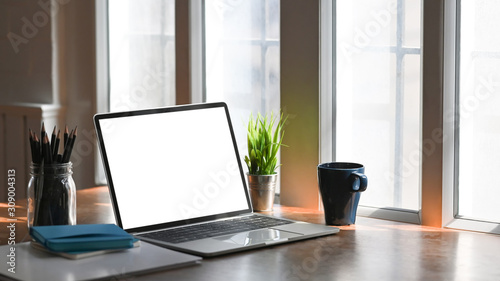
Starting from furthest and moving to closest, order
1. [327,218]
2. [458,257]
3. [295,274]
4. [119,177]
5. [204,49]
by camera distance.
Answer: [204,49]
[327,218]
[119,177]
[458,257]
[295,274]

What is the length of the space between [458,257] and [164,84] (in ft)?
4.16

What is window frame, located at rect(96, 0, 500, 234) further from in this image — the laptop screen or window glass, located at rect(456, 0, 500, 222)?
the laptop screen

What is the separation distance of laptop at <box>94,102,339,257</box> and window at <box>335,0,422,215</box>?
1.07ft

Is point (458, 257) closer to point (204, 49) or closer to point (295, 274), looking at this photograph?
point (295, 274)

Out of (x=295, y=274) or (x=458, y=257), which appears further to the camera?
(x=458, y=257)

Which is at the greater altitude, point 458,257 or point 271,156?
point 271,156

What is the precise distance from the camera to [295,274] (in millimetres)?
1332

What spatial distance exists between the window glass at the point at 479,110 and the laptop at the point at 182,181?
39 centimetres

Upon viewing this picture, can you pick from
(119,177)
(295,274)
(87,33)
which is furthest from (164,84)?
(295,274)

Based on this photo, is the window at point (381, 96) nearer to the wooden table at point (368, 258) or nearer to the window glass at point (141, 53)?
the wooden table at point (368, 258)

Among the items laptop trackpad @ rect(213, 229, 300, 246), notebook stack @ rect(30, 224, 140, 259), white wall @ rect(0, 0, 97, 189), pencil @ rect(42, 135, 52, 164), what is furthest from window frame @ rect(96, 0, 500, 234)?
white wall @ rect(0, 0, 97, 189)

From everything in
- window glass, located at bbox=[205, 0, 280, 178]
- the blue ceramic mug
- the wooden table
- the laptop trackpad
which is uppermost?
window glass, located at bbox=[205, 0, 280, 178]

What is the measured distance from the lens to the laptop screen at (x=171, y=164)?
1.66 meters

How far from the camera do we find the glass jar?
1.54m
